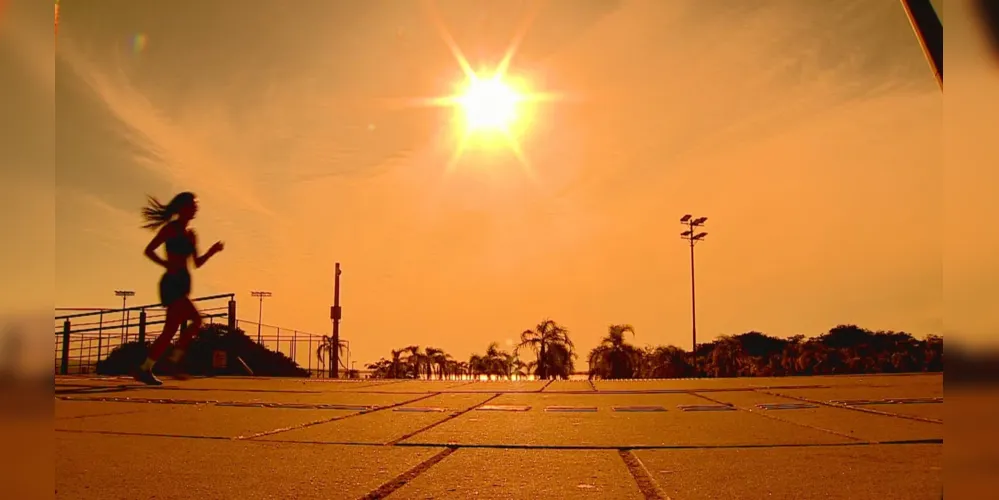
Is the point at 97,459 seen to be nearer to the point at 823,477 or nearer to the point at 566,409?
the point at 823,477

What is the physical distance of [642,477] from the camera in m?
3.16

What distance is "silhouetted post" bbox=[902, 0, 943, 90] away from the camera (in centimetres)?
194

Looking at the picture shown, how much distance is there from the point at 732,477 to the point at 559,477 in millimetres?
749

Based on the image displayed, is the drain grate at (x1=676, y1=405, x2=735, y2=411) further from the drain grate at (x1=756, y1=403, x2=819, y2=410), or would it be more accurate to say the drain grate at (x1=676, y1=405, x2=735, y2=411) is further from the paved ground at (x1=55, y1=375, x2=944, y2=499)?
the drain grate at (x1=756, y1=403, x2=819, y2=410)

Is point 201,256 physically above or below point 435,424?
above

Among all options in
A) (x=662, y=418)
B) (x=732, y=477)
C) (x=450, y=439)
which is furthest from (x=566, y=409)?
(x=732, y=477)

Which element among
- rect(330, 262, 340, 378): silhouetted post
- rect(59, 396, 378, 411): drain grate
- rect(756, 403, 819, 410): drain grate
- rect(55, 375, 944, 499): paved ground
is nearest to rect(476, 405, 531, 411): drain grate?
rect(55, 375, 944, 499): paved ground

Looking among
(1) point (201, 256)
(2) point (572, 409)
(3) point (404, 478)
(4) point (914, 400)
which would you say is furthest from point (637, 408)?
(1) point (201, 256)

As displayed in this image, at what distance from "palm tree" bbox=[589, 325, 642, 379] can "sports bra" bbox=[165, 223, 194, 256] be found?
48.5m

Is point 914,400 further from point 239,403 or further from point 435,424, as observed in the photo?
point 239,403

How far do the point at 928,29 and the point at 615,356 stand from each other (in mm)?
49503

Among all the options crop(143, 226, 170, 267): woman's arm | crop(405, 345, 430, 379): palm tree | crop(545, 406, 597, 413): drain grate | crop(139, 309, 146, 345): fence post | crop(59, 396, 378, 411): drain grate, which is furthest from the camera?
Answer: crop(405, 345, 430, 379): palm tree

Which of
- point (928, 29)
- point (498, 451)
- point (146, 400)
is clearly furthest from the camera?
point (146, 400)

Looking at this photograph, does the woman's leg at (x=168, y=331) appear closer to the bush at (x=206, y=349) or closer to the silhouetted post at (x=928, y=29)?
the bush at (x=206, y=349)
